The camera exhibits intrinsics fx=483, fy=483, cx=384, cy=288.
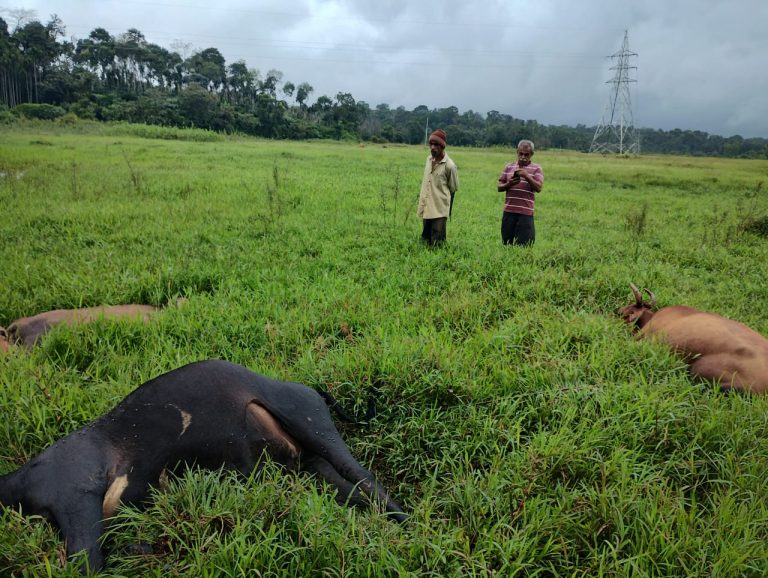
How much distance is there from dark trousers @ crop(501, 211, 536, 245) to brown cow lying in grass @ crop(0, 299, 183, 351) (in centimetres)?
435

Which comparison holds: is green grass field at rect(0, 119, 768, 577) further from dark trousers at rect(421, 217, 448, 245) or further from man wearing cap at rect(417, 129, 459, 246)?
man wearing cap at rect(417, 129, 459, 246)

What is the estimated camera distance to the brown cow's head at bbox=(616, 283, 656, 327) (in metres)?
3.90

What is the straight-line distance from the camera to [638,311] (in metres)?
3.97

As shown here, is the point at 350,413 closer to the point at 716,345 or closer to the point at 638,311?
the point at 716,345

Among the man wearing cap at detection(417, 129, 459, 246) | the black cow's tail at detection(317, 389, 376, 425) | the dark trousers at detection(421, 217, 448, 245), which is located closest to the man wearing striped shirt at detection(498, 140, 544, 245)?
the man wearing cap at detection(417, 129, 459, 246)

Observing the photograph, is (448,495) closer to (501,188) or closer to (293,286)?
(293,286)

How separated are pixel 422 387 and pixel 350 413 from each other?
0.45 m

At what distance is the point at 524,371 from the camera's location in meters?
3.06

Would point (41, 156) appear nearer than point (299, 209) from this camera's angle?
No

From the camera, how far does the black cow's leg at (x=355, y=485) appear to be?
6.70 ft

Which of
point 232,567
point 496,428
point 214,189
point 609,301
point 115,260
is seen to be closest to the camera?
point 232,567

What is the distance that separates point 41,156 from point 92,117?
30.7 m

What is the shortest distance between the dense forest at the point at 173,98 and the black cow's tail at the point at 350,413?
39.9 meters

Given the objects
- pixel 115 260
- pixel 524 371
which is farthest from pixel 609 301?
pixel 115 260
